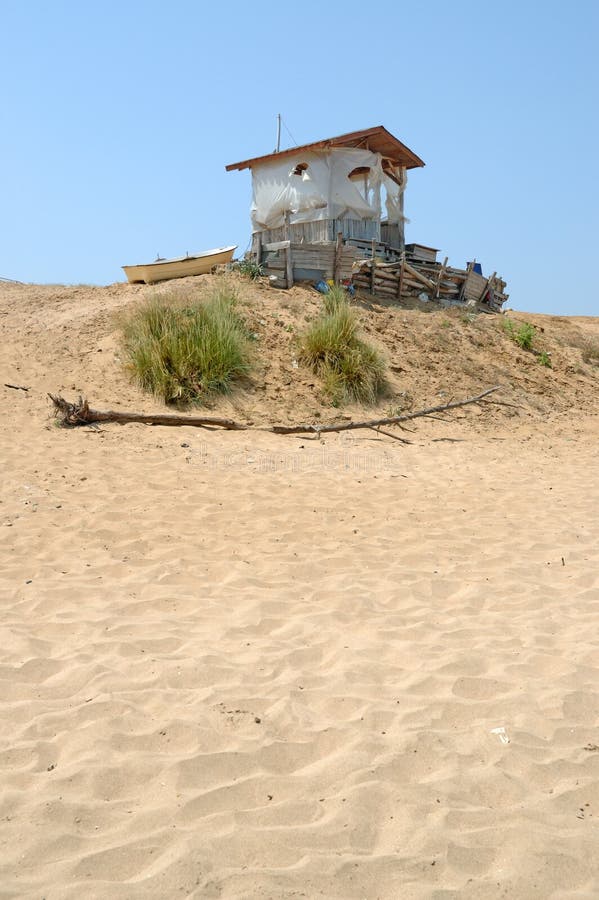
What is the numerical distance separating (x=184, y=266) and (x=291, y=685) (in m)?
12.9

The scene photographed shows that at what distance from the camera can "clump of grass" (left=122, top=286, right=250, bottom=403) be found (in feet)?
33.5

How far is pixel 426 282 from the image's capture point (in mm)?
15219

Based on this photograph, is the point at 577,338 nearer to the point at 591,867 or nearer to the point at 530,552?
the point at 530,552

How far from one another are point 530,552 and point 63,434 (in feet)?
18.1

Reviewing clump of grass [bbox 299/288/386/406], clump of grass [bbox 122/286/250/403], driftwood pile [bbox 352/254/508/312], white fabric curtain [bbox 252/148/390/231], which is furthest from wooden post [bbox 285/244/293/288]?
white fabric curtain [bbox 252/148/390/231]

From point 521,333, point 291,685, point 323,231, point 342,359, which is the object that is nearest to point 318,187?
point 323,231

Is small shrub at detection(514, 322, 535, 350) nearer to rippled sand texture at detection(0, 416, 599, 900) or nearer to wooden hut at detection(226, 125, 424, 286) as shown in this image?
wooden hut at detection(226, 125, 424, 286)

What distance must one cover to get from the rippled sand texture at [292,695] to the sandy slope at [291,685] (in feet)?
0.04

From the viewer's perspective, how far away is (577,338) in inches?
640

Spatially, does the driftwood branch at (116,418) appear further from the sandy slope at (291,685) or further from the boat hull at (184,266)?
the boat hull at (184,266)

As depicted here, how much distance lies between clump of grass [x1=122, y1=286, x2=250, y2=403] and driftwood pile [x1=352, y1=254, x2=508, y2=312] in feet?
14.1

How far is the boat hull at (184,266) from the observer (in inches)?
587

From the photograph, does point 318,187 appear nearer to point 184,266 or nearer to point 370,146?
point 370,146

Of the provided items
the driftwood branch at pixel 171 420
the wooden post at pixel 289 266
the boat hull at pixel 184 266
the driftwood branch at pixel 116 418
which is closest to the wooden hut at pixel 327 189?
the boat hull at pixel 184 266
